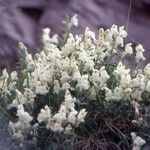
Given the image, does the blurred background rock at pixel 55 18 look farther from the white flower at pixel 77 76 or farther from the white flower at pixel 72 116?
the white flower at pixel 72 116

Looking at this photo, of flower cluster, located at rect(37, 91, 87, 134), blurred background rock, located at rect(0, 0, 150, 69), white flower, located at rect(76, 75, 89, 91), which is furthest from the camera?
blurred background rock, located at rect(0, 0, 150, 69)

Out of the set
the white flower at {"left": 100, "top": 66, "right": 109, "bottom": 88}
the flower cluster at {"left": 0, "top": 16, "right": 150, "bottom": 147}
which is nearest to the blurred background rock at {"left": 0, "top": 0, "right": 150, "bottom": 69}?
the flower cluster at {"left": 0, "top": 16, "right": 150, "bottom": 147}

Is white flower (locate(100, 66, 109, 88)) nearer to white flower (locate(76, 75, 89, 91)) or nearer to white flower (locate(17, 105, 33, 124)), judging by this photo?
white flower (locate(76, 75, 89, 91))

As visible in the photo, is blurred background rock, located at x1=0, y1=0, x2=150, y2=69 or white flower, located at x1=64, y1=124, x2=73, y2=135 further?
blurred background rock, located at x1=0, y1=0, x2=150, y2=69

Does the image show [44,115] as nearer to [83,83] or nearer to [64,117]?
[64,117]

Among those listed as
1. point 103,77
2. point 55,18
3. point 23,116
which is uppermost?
point 55,18

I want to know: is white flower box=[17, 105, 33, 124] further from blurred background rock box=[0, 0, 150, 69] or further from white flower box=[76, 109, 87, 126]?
blurred background rock box=[0, 0, 150, 69]

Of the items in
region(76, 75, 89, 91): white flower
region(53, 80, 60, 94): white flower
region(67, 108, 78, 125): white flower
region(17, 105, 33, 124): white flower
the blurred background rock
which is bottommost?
region(17, 105, 33, 124): white flower

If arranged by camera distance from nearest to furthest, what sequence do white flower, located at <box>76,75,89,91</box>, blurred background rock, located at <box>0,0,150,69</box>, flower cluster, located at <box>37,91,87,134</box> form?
flower cluster, located at <box>37,91,87,134</box>, white flower, located at <box>76,75,89,91</box>, blurred background rock, located at <box>0,0,150,69</box>

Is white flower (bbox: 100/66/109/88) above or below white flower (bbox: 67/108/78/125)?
above

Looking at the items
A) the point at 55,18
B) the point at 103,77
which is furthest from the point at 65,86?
the point at 55,18
